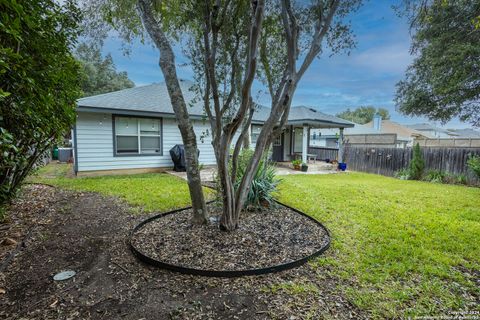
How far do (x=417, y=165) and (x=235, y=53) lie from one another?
980 centimetres

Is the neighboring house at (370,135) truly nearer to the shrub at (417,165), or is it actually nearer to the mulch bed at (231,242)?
the shrub at (417,165)

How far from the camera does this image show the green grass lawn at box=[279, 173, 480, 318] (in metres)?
2.14

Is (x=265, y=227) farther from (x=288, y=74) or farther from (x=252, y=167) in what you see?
(x=288, y=74)

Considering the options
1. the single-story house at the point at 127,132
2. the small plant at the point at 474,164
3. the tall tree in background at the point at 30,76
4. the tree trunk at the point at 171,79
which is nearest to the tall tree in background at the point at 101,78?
the single-story house at the point at 127,132

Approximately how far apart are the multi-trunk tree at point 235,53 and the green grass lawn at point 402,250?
65.9 inches

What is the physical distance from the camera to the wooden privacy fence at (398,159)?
28.9 feet

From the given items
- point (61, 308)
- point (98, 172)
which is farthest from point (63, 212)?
point (98, 172)

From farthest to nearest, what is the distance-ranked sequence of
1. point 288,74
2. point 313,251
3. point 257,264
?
1. point 288,74
2. point 313,251
3. point 257,264

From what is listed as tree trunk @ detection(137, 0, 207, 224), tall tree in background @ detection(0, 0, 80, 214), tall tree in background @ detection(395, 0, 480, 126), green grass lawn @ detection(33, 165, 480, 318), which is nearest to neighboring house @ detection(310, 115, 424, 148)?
tall tree in background @ detection(395, 0, 480, 126)

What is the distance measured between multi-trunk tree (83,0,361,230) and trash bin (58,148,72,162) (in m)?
12.8

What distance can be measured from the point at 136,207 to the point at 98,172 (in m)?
4.75

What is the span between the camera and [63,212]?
434 centimetres

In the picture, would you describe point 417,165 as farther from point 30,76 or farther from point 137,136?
point 30,76

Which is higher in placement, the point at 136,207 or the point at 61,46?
the point at 61,46
